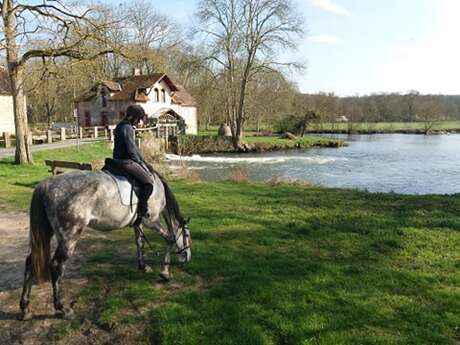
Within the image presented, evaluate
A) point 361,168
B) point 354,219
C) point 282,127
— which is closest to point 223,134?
point 282,127

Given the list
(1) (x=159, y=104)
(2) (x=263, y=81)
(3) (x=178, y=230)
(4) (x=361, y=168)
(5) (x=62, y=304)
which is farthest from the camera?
(2) (x=263, y=81)

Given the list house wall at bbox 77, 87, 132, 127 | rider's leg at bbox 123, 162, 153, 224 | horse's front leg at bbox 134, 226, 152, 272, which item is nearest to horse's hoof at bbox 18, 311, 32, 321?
horse's front leg at bbox 134, 226, 152, 272

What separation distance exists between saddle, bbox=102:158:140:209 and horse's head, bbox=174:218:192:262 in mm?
1022

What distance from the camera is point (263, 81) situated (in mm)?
58438

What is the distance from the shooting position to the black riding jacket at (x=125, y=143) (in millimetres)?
5977

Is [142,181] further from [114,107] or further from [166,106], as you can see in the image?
[166,106]

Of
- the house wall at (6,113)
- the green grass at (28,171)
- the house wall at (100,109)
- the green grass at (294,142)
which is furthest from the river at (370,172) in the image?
the house wall at (100,109)

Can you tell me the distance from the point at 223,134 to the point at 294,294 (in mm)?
48251

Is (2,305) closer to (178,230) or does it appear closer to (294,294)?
(178,230)

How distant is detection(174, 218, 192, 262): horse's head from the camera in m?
6.79

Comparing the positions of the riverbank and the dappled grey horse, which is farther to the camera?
the riverbank

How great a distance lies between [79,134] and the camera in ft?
130

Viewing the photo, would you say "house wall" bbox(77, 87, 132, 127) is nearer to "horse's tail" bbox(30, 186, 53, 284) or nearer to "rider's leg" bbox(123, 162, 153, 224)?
"rider's leg" bbox(123, 162, 153, 224)

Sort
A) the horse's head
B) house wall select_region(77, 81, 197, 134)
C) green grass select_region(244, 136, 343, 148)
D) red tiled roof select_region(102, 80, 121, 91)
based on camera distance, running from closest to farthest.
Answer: the horse's head
red tiled roof select_region(102, 80, 121, 91)
house wall select_region(77, 81, 197, 134)
green grass select_region(244, 136, 343, 148)
